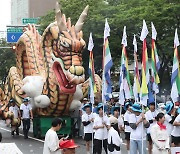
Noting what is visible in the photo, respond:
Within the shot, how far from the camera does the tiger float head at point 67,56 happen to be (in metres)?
14.7

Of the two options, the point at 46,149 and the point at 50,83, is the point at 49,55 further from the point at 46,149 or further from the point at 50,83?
the point at 46,149

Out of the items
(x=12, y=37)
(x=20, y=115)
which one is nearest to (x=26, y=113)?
(x=20, y=115)

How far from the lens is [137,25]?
983 inches

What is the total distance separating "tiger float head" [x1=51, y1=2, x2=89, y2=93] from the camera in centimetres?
1466

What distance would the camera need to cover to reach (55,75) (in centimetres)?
1553

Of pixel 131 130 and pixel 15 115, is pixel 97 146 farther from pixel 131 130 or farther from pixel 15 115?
pixel 15 115

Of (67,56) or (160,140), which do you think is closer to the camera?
(160,140)

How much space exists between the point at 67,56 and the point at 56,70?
64 cm

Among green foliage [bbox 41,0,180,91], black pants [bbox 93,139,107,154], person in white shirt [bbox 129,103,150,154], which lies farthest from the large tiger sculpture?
green foliage [bbox 41,0,180,91]

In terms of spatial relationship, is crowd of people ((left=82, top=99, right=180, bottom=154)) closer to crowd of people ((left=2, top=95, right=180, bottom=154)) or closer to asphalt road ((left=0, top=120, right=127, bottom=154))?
crowd of people ((left=2, top=95, right=180, bottom=154))

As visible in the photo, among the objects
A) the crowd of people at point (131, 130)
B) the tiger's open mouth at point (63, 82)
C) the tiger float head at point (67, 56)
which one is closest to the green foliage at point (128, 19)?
the tiger float head at point (67, 56)

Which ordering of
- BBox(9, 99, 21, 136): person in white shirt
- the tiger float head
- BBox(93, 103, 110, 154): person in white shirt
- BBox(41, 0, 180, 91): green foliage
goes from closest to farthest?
1. BBox(93, 103, 110, 154): person in white shirt
2. the tiger float head
3. BBox(9, 99, 21, 136): person in white shirt
4. BBox(41, 0, 180, 91): green foliage

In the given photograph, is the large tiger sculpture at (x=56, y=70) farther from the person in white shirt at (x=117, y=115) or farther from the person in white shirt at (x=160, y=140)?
the person in white shirt at (x=160, y=140)

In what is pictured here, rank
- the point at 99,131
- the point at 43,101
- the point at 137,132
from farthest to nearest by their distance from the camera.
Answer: the point at 43,101 < the point at 99,131 < the point at 137,132
